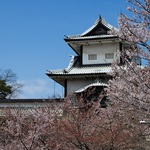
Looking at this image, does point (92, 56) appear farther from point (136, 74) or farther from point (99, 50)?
point (136, 74)

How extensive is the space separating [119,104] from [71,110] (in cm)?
224

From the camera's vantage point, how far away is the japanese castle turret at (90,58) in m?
18.5

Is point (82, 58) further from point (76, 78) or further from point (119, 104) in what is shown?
point (119, 104)

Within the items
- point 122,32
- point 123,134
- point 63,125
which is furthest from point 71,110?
point 122,32

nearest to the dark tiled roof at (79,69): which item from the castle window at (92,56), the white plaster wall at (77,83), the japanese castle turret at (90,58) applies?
the japanese castle turret at (90,58)

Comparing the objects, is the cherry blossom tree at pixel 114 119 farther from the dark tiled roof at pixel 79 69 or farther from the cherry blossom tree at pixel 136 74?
the dark tiled roof at pixel 79 69

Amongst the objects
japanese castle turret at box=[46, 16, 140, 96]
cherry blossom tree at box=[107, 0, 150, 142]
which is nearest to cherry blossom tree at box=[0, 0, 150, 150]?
cherry blossom tree at box=[107, 0, 150, 142]

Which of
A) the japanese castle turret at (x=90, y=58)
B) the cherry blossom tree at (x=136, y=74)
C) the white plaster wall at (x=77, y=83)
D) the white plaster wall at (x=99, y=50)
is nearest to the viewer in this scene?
the cherry blossom tree at (x=136, y=74)

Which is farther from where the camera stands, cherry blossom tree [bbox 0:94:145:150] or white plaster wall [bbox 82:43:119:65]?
white plaster wall [bbox 82:43:119:65]

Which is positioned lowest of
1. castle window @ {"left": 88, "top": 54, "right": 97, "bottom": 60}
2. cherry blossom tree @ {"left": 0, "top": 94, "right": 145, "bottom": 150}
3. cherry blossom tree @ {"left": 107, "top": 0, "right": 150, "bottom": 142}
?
cherry blossom tree @ {"left": 0, "top": 94, "right": 145, "bottom": 150}

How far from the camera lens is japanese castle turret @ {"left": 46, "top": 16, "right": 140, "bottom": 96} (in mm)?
18531

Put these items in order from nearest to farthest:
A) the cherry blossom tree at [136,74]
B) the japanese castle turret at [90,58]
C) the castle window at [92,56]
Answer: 1. the cherry blossom tree at [136,74]
2. the japanese castle turret at [90,58]
3. the castle window at [92,56]

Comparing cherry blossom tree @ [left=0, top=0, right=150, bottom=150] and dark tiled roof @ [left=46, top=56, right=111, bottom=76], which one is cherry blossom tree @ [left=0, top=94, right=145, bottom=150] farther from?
dark tiled roof @ [left=46, top=56, right=111, bottom=76]

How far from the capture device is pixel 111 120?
384 inches
